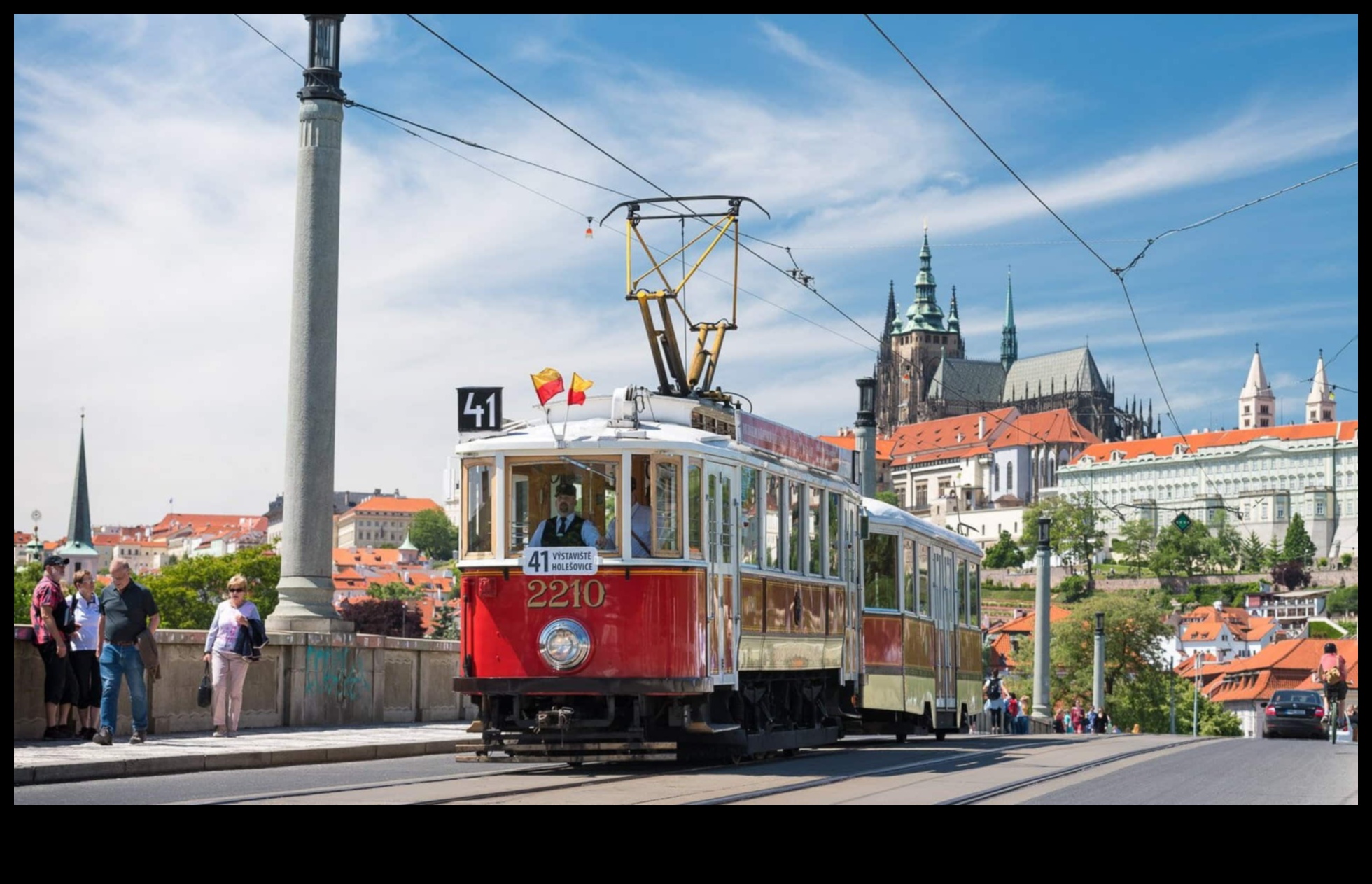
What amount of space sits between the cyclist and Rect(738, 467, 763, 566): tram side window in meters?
13.4

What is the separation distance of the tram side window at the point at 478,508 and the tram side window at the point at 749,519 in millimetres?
2168

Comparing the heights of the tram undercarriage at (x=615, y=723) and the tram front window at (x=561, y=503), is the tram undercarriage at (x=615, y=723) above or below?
below

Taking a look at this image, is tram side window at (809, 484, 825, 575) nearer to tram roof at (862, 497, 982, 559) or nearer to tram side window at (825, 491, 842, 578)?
tram side window at (825, 491, 842, 578)

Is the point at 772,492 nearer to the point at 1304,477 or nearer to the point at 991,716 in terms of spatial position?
the point at 991,716

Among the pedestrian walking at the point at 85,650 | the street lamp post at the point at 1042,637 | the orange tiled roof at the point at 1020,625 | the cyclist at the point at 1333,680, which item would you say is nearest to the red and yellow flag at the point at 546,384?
the pedestrian walking at the point at 85,650

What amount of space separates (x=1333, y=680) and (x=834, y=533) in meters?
12.8

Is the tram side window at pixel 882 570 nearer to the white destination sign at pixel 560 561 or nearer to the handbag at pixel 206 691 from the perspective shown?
the handbag at pixel 206 691

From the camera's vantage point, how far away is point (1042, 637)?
1773 inches

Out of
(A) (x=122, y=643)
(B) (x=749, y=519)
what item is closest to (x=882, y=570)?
(B) (x=749, y=519)

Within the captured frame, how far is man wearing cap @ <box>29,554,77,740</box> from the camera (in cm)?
1745

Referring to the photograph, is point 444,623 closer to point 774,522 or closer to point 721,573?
point 774,522

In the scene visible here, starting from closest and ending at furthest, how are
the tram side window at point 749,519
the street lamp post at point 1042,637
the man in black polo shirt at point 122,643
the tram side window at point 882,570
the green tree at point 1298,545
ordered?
the tram side window at point 749,519 → the man in black polo shirt at point 122,643 → the tram side window at point 882,570 → the street lamp post at point 1042,637 → the green tree at point 1298,545

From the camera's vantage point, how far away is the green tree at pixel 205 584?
11250 cm

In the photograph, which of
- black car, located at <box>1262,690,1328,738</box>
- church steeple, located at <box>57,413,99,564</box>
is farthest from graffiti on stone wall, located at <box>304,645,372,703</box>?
church steeple, located at <box>57,413,99,564</box>
